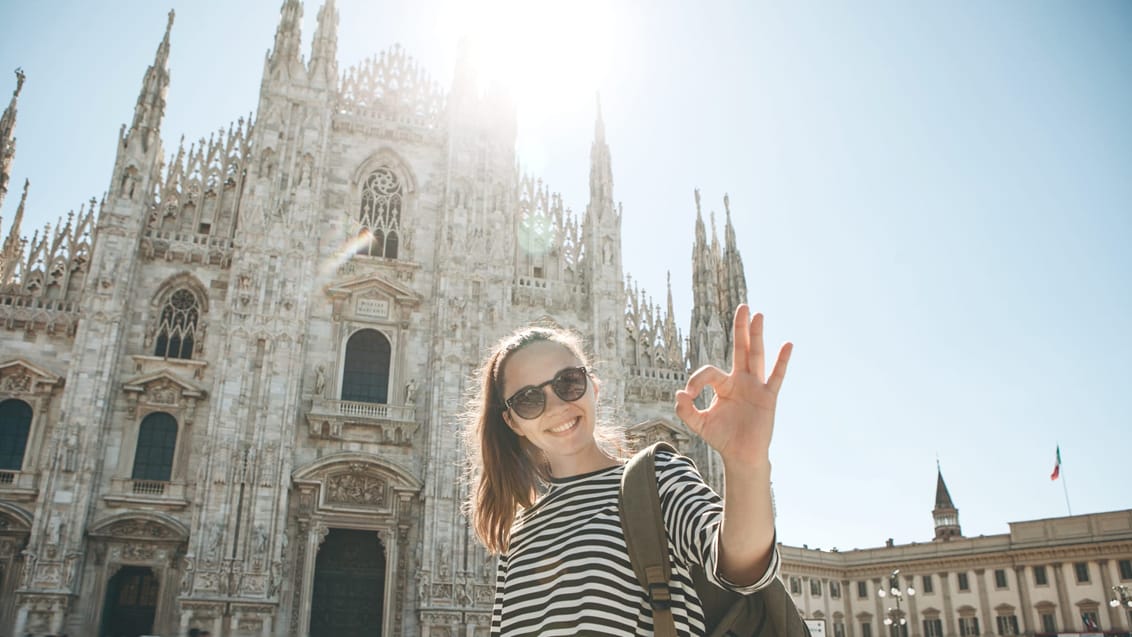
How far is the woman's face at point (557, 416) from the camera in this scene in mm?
2490

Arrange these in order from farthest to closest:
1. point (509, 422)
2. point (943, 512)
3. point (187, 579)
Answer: point (943, 512) < point (187, 579) < point (509, 422)

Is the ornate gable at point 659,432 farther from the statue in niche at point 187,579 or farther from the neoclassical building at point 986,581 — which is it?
the neoclassical building at point 986,581

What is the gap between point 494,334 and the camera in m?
21.9

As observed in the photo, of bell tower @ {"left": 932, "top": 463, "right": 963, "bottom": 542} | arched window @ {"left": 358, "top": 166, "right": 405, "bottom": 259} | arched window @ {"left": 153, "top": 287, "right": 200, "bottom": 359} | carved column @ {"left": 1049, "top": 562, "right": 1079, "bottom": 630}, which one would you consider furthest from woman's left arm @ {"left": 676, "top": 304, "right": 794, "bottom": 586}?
bell tower @ {"left": 932, "top": 463, "right": 963, "bottom": 542}

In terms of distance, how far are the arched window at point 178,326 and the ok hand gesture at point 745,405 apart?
2076 cm

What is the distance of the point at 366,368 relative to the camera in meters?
21.3

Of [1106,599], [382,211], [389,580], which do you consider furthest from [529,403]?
A: [1106,599]

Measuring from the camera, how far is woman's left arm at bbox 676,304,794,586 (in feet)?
5.38

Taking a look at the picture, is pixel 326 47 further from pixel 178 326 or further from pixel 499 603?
pixel 499 603

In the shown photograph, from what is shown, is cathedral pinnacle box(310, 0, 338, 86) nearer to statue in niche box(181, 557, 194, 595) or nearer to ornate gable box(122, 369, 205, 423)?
ornate gable box(122, 369, 205, 423)

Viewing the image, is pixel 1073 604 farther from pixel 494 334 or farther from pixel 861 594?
pixel 494 334

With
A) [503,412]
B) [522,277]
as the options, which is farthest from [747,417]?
[522,277]

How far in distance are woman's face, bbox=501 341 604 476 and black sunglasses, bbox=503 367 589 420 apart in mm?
12

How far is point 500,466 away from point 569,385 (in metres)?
0.50
